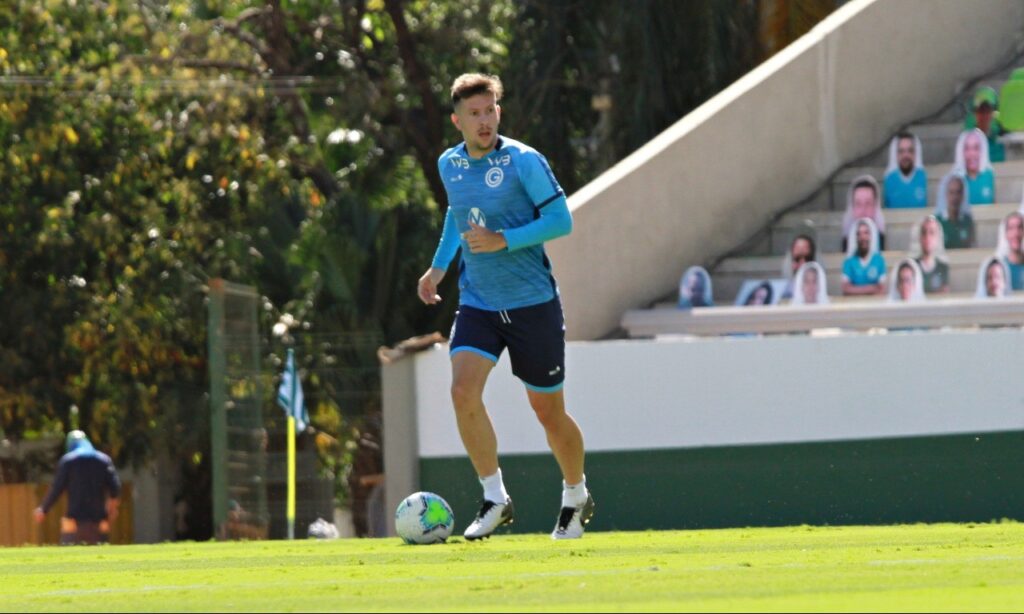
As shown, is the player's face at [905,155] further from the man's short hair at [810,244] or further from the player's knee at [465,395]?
the player's knee at [465,395]

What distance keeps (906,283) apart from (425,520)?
7.76 m

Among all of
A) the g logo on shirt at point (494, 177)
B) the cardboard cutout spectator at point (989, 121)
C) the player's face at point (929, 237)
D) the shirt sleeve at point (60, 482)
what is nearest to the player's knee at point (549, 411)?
Answer: the g logo on shirt at point (494, 177)

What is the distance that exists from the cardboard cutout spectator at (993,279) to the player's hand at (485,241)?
791cm

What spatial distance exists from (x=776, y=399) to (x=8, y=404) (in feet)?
54.0

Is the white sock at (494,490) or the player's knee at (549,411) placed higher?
the player's knee at (549,411)

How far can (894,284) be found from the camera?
16.3 meters

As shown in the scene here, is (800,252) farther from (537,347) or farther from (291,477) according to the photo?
(537,347)

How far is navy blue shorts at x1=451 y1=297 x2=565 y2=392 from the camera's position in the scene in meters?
9.05

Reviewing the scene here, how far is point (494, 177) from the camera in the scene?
29.4 ft

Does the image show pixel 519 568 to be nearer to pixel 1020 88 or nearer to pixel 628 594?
pixel 628 594

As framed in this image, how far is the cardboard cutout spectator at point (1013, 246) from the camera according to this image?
1587cm

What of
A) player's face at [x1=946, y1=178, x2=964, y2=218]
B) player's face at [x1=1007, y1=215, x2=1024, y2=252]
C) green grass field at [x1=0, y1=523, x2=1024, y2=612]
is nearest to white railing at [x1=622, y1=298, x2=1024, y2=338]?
player's face at [x1=1007, y1=215, x2=1024, y2=252]

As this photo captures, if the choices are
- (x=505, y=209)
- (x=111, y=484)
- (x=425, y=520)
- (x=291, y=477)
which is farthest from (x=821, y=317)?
(x=505, y=209)

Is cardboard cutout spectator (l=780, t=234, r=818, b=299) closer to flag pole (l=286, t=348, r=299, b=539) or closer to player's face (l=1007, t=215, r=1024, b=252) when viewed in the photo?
player's face (l=1007, t=215, r=1024, b=252)
